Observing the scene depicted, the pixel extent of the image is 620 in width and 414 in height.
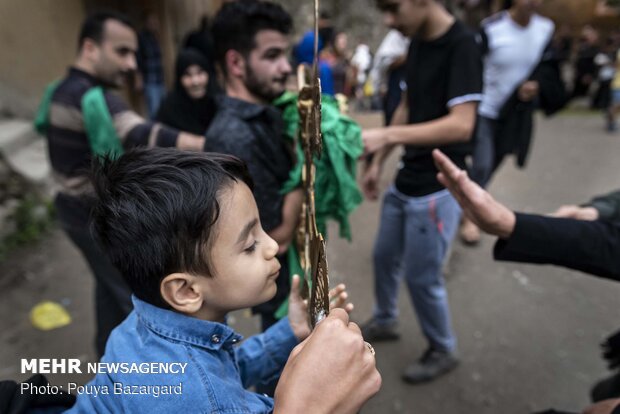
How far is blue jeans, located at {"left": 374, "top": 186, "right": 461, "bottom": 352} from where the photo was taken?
212cm

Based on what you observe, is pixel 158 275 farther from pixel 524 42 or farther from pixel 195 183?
pixel 524 42

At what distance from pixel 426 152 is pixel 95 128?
5.14 feet

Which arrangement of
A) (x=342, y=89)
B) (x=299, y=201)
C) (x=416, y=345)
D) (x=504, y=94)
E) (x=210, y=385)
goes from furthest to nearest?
1. (x=342, y=89)
2. (x=504, y=94)
3. (x=416, y=345)
4. (x=299, y=201)
5. (x=210, y=385)

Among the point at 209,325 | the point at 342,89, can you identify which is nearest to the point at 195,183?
the point at 209,325

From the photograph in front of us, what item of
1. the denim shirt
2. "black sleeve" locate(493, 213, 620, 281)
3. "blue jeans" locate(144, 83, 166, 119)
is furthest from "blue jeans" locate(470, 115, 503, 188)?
"blue jeans" locate(144, 83, 166, 119)

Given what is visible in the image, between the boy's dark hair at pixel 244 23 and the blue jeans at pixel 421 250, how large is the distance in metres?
1.05

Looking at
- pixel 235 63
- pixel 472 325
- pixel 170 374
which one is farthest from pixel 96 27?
pixel 472 325

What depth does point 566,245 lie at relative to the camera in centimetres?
A: 138

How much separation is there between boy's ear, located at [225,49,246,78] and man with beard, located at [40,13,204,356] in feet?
1.18

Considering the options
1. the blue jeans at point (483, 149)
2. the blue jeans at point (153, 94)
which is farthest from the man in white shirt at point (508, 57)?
the blue jeans at point (153, 94)

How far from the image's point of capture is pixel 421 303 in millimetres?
2299

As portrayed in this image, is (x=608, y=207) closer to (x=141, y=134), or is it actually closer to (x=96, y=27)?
(x=141, y=134)

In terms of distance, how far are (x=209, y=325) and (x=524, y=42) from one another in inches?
123

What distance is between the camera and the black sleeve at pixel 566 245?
1372mm
